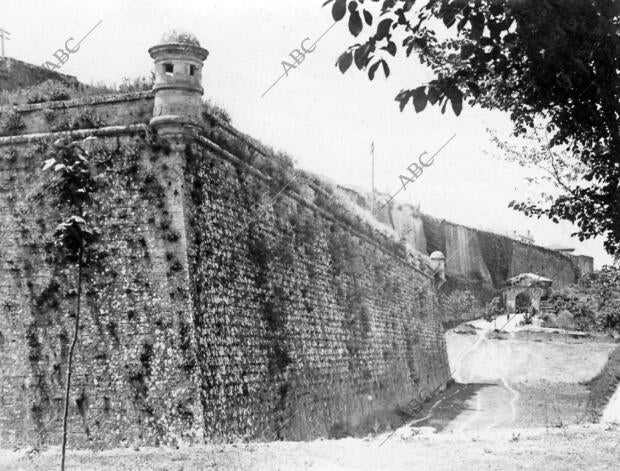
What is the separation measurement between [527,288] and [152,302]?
55.7m

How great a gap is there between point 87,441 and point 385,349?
497 inches

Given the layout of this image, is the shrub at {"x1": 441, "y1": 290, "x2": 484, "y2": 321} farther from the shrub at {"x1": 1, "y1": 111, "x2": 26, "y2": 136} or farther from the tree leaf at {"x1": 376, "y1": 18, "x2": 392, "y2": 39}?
the tree leaf at {"x1": 376, "y1": 18, "x2": 392, "y2": 39}

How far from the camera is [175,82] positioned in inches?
440

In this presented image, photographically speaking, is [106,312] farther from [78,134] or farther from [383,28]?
[383,28]

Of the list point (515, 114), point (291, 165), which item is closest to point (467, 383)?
point (291, 165)

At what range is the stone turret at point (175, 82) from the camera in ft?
36.4

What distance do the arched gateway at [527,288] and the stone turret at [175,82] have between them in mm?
52277

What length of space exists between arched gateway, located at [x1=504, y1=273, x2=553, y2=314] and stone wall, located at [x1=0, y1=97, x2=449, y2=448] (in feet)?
164

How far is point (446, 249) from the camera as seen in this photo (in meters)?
65.5

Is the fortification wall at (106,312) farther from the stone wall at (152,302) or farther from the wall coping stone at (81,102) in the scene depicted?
the wall coping stone at (81,102)

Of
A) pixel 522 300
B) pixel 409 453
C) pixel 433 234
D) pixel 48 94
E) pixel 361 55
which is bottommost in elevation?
pixel 409 453

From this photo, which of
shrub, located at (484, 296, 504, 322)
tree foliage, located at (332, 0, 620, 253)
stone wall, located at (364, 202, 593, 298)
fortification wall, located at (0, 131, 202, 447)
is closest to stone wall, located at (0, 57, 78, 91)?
fortification wall, located at (0, 131, 202, 447)

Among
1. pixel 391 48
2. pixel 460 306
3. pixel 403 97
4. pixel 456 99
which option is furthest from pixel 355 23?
pixel 460 306

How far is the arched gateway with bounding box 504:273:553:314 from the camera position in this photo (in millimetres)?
60328
